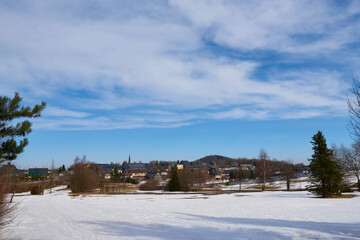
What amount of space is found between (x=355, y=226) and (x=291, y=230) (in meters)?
2.79

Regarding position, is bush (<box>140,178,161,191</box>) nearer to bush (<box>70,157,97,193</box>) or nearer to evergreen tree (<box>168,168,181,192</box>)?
evergreen tree (<box>168,168,181,192</box>)

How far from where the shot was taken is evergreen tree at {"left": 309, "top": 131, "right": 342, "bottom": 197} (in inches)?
1003

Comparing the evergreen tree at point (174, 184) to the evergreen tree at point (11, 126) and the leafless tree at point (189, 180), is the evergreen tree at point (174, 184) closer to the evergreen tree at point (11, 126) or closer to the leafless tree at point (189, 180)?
the leafless tree at point (189, 180)

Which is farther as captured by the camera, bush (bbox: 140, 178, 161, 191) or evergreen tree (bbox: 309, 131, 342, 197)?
bush (bbox: 140, 178, 161, 191)

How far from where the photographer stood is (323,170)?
25.9 metres

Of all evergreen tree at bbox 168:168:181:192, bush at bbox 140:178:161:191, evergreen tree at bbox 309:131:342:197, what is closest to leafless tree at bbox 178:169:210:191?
evergreen tree at bbox 168:168:181:192

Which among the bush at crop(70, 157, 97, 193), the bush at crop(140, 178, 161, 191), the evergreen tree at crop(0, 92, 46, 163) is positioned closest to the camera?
the evergreen tree at crop(0, 92, 46, 163)

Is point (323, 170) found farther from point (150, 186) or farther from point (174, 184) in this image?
point (150, 186)

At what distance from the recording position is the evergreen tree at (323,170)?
25484 millimetres

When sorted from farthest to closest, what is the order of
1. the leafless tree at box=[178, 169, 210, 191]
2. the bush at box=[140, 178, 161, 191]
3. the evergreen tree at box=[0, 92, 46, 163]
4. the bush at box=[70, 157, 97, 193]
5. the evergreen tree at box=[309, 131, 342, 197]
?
the bush at box=[140, 178, 161, 191] < the leafless tree at box=[178, 169, 210, 191] < the bush at box=[70, 157, 97, 193] < the evergreen tree at box=[309, 131, 342, 197] < the evergreen tree at box=[0, 92, 46, 163]

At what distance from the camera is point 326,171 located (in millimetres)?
25984

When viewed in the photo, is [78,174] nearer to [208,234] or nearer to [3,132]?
[3,132]

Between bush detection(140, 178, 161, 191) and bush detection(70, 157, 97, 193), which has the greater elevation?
bush detection(70, 157, 97, 193)

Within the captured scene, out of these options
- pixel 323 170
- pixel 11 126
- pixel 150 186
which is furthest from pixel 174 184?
pixel 11 126
